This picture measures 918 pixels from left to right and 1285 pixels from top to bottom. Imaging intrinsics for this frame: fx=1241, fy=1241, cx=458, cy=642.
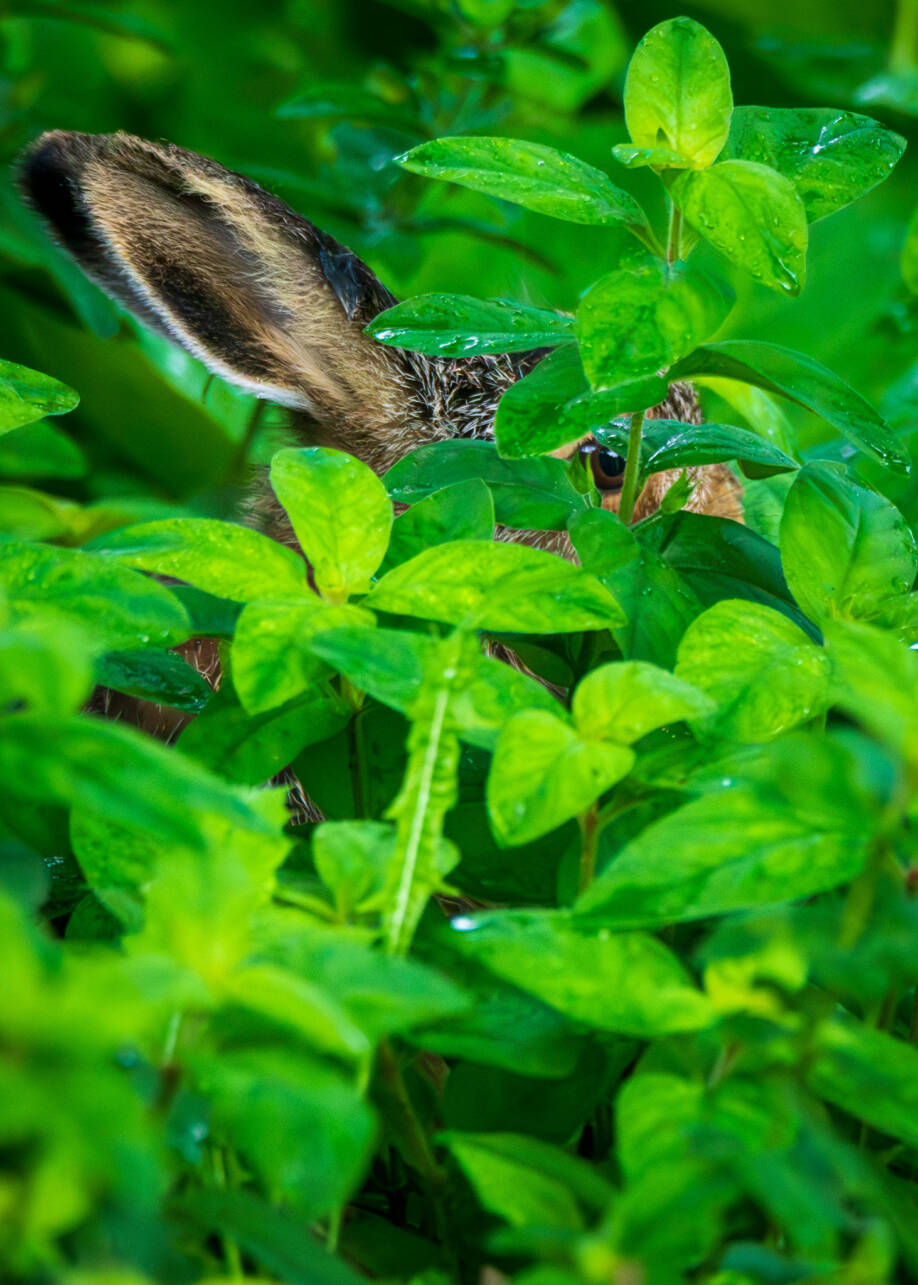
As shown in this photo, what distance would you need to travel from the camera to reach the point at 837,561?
0.58m

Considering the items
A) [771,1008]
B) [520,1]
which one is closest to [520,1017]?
[771,1008]

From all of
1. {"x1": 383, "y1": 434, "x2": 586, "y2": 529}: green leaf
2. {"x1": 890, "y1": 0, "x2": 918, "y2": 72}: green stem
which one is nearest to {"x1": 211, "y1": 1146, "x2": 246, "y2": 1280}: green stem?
{"x1": 383, "y1": 434, "x2": 586, "y2": 529}: green leaf

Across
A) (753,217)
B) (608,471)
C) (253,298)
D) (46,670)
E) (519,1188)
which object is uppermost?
(753,217)

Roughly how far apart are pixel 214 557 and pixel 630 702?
20cm

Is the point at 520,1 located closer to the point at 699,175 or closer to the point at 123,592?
the point at 699,175

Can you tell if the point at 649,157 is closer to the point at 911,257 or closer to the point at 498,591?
the point at 498,591

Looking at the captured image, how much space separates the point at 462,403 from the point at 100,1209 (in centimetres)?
123

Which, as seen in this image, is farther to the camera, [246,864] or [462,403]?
[462,403]

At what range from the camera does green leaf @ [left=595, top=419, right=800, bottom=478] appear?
2.10ft

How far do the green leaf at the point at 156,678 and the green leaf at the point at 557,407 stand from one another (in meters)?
0.19

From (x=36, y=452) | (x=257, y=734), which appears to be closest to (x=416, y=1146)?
(x=257, y=734)

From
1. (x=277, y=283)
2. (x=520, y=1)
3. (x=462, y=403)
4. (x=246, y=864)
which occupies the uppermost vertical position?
(x=520, y=1)

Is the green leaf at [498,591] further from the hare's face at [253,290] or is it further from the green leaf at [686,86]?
the hare's face at [253,290]

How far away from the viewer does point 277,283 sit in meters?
1.24
